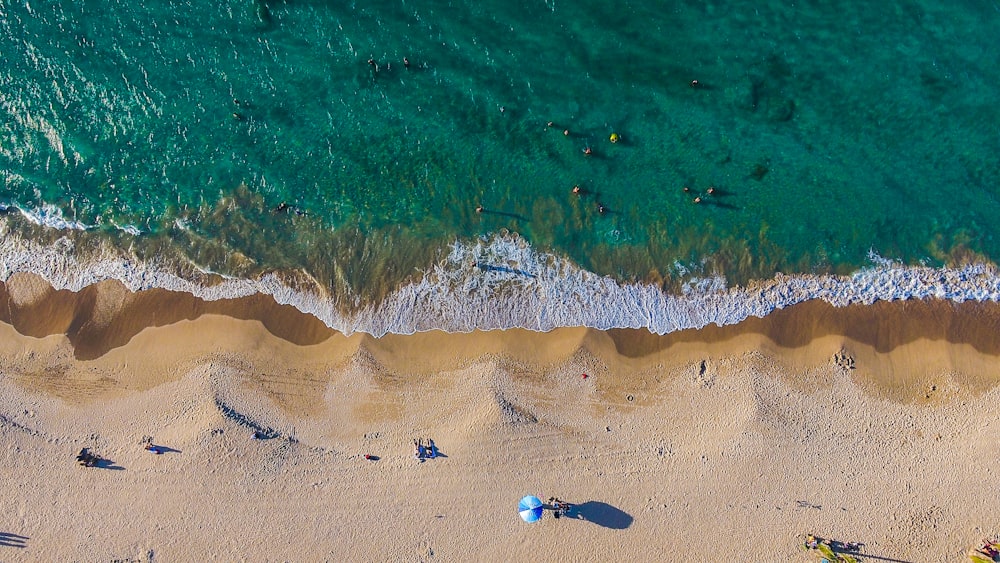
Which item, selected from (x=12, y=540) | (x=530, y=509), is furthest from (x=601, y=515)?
(x=12, y=540)

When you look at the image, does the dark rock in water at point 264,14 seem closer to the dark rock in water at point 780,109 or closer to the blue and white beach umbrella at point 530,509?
the dark rock in water at point 780,109

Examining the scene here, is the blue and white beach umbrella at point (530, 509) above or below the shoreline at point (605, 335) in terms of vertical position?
below

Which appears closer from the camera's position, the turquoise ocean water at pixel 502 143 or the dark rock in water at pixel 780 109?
the turquoise ocean water at pixel 502 143

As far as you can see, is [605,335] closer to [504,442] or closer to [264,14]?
[504,442]

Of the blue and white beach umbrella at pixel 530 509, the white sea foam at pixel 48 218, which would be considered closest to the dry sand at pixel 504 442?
the blue and white beach umbrella at pixel 530 509

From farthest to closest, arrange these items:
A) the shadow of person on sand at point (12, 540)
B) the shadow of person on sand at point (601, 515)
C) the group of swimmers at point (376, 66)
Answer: the group of swimmers at point (376, 66), the shadow of person on sand at point (601, 515), the shadow of person on sand at point (12, 540)

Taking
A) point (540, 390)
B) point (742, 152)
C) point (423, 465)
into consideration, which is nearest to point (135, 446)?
point (423, 465)

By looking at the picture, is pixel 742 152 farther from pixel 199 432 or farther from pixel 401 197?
pixel 199 432
